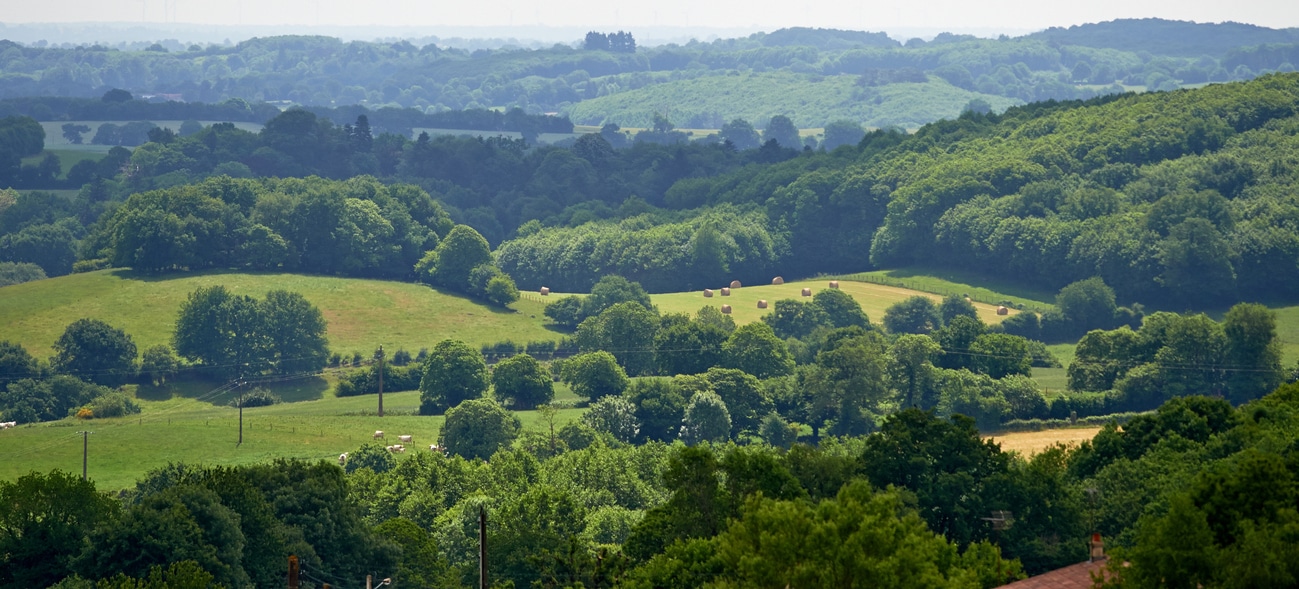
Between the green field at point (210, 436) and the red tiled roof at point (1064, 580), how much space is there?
61.4 metres

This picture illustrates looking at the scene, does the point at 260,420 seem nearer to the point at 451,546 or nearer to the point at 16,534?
the point at 451,546

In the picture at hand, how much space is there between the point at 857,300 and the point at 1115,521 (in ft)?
338

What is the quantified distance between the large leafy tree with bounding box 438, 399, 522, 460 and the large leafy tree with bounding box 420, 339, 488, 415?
1440cm

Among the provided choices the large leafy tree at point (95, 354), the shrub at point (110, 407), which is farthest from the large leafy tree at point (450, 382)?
the large leafy tree at point (95, 354)

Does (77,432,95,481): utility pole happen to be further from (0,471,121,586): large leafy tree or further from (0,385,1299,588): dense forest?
(0,471,121,586): large leafy tree

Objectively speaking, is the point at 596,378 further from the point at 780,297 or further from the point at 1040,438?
the point at 780,297

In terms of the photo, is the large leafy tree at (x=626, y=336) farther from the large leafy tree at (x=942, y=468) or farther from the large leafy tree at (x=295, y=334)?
the large leafy tree at (x=942, y=468)

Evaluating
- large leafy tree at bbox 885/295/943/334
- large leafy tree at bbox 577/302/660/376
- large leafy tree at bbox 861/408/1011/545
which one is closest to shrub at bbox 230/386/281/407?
large leafy tree at bbox 577/302/660/376

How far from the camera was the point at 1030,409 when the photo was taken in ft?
382

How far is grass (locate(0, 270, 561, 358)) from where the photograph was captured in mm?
151500

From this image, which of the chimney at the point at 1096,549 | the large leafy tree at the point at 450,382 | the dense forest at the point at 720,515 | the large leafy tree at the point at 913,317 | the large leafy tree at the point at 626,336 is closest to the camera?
the dense forest at the point at 720,515

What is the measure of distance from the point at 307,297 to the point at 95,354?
28.0m

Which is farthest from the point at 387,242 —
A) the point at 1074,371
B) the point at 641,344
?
the point at 1074,371

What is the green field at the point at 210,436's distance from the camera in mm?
105438
